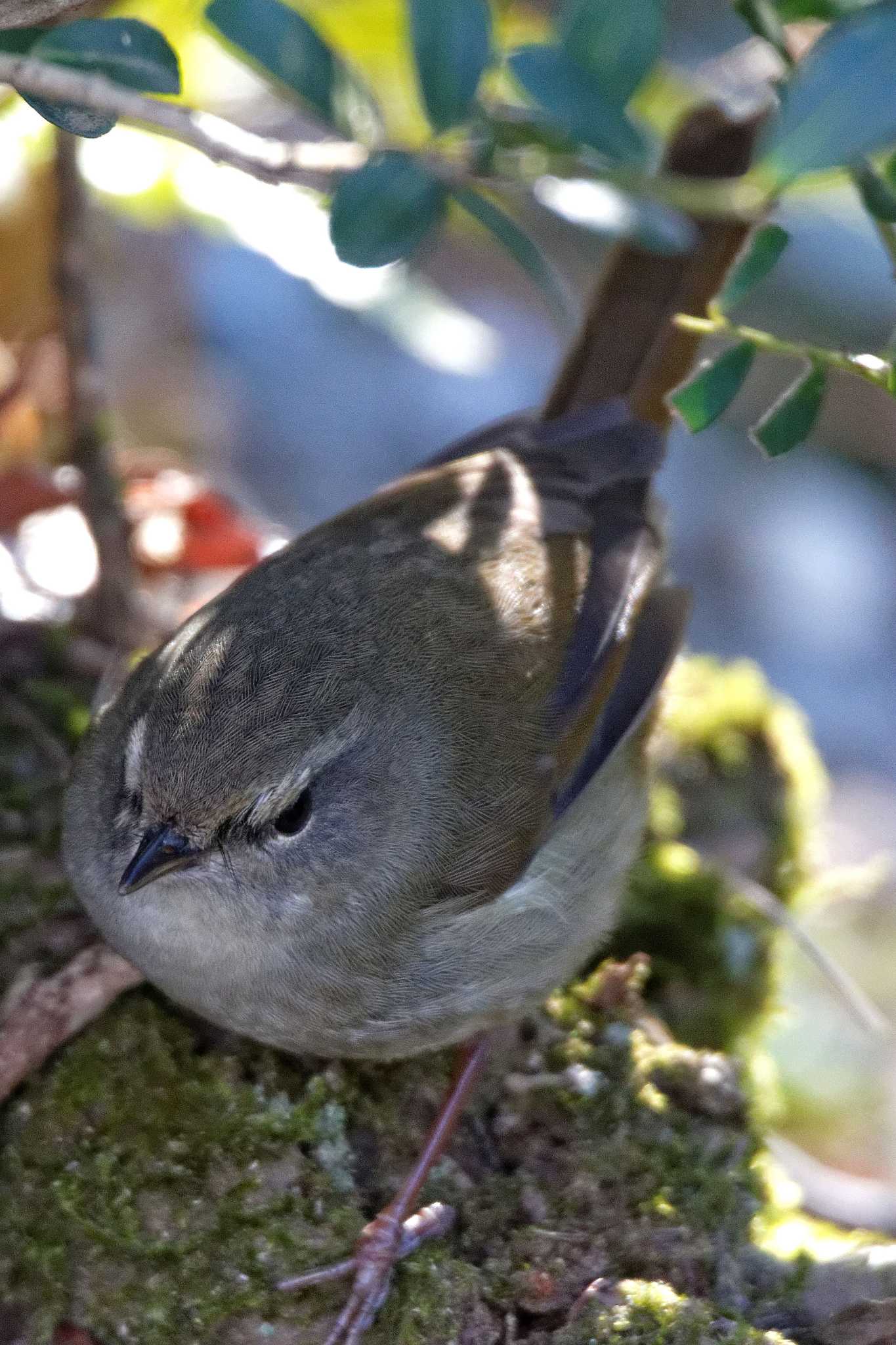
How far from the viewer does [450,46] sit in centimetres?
258

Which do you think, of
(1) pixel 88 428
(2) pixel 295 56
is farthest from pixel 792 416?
(1) pixel 88 428

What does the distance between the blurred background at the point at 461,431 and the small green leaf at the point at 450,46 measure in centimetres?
149

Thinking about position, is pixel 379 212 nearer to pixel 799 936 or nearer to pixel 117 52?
pixel 117 52

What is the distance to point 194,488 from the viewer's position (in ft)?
14.9

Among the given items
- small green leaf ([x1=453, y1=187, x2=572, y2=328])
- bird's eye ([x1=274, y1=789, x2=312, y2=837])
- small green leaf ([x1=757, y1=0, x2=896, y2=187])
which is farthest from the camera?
small green leaf ([x1=453, y1=187, x2=572, y2=328])

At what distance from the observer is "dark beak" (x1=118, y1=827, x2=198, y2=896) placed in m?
2.51

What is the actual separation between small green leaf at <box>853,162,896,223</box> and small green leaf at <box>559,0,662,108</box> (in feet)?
1.47

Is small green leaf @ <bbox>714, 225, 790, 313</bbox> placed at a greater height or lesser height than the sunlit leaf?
greater

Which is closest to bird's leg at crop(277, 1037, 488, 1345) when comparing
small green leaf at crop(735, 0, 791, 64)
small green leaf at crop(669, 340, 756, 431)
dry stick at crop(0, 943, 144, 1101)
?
dry stick at crop(0, 943, 144, 1101)

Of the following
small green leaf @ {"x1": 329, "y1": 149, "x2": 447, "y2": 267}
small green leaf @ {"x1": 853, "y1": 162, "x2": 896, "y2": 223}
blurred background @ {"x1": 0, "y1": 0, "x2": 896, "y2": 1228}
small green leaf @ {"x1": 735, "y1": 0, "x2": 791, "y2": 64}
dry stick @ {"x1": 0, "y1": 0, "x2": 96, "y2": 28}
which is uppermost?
small green leaf @ {"x1": 735, "y1": 0, "x2": 791, "y2": 64}

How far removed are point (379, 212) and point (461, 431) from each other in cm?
541

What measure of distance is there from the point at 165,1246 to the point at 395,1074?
0.66m

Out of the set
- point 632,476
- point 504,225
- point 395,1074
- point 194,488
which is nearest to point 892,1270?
point 395,1074

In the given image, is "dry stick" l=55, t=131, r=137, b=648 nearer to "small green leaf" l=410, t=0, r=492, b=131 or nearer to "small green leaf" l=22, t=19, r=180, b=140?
"small green leaf" l=22, t=19, r=180, b=140
